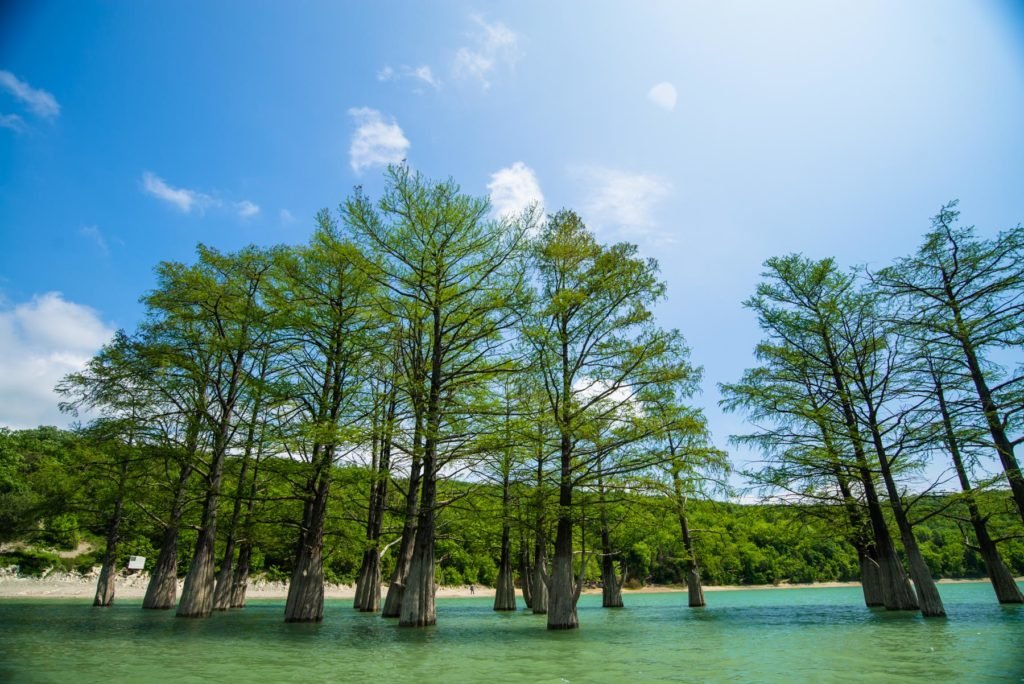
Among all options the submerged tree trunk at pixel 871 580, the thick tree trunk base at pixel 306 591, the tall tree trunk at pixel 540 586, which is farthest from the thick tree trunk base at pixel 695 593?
the thick tree trunk base at pixel 306 591

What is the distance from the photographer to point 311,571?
19000 millimetres

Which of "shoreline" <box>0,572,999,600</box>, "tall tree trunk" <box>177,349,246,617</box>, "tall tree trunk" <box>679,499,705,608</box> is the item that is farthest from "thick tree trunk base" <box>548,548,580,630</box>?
"shoreline" <box>0,572,999,600</box>

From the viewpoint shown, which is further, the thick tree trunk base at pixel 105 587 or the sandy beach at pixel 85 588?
the sandy beach at pixel 85 588

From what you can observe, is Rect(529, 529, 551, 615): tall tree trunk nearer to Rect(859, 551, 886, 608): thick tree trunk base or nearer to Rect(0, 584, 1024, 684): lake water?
Rect(0, 584, 1024, 684): lake water

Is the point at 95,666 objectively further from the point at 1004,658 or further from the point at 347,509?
the point at 347,509

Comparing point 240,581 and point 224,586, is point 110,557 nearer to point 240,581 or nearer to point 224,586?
point 240,581

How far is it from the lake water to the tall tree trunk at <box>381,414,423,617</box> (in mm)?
3442

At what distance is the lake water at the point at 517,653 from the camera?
819 centimetres

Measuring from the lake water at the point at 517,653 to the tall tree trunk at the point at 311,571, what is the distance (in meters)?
1.69

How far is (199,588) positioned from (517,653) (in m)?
16.3

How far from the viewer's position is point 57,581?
44094 millimetres

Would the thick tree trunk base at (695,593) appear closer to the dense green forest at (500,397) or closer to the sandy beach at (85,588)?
the dense green forest at (500,397)

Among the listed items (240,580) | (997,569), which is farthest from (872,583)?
(240,580)

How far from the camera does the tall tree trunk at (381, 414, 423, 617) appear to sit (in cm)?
1653
